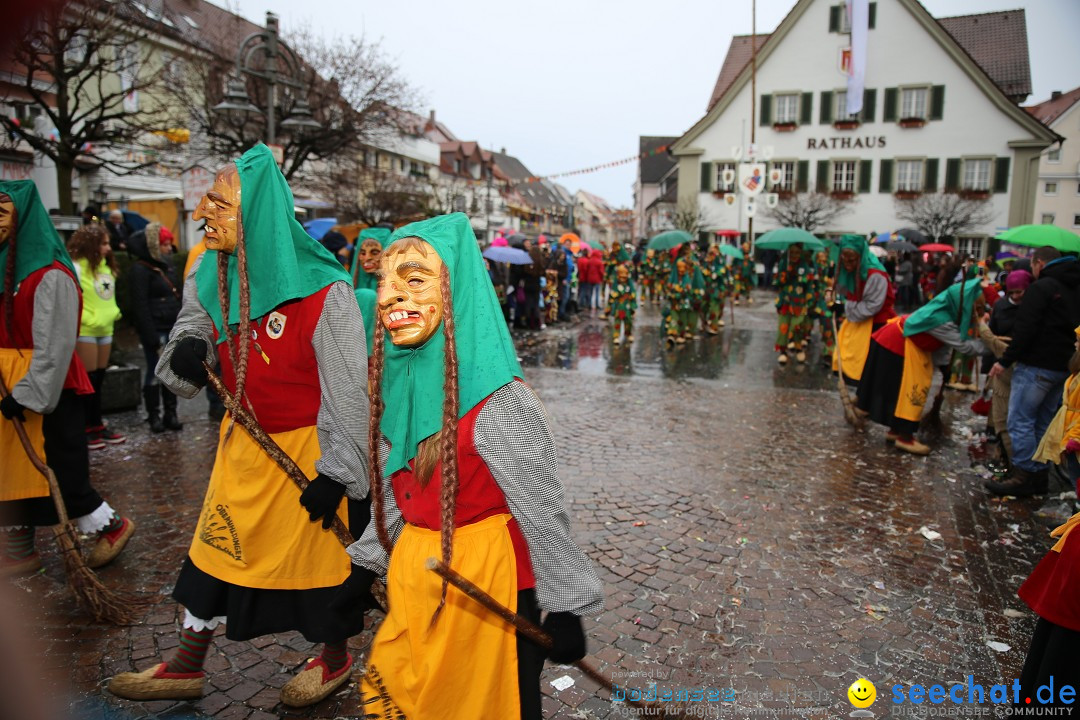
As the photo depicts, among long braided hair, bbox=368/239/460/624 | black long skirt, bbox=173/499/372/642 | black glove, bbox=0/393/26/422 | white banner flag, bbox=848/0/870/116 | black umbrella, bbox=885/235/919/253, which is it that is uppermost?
white banner flag, bbox=848/0/870/116

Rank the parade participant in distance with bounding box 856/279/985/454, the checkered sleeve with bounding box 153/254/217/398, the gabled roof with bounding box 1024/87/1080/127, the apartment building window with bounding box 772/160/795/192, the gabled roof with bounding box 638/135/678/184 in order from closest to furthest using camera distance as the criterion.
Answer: the checkered sleeve with bounding box 153/254/217/398, the parade participant in distance with bounding box 856/279/985/454, the apartment building window with bounding box 772/160/795/192, the gabled roof with bounding box 1024/87/1080/127, the gabled roof with bounding box 638/135/678/184

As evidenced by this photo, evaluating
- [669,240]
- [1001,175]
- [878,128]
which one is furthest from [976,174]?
[669,240]

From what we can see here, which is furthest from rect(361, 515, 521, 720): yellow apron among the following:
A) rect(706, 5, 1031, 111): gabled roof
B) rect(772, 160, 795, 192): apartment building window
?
rect(706, 5, 1031, 111): gabled roof

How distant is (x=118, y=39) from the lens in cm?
1322

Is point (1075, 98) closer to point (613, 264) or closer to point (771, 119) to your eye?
point (771, 119)

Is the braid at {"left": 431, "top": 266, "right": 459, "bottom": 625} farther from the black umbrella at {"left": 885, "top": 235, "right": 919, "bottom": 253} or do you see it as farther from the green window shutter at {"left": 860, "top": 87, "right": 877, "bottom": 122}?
the green window shutter at {"left": 860, "top": 87, "right": 877, "bottom": 122}

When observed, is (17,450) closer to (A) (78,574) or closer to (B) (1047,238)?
(A) (78,574)

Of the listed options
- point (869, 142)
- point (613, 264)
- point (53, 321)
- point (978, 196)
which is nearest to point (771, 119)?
point (869, 142)

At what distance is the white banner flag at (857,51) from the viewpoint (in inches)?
1224

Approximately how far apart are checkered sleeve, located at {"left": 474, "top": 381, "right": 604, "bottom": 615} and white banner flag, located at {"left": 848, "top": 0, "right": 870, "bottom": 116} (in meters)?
35.4

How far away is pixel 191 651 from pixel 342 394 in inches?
56.3

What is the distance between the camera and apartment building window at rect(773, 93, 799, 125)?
33.9m

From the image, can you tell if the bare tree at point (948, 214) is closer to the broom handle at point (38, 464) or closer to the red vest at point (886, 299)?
the red vest at point (886, 299)

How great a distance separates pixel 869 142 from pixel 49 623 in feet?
120
